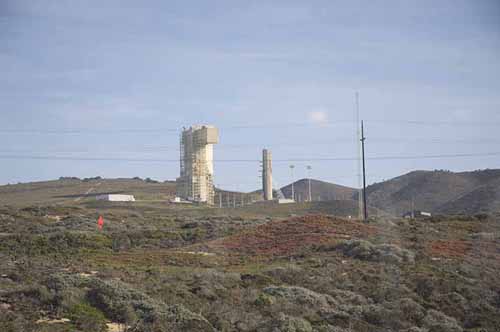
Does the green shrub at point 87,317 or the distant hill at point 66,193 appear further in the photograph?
the distant hill at point 66,193

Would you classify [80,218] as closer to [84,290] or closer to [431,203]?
[84,290]

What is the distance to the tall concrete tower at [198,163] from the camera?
100062 mm

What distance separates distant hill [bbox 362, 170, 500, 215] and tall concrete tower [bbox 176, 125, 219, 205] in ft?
75.2

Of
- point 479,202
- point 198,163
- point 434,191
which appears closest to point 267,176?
point 198,163

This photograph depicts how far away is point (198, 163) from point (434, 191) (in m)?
35.1

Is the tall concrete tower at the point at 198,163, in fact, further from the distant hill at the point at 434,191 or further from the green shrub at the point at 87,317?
the green shrub at the point at 87,317

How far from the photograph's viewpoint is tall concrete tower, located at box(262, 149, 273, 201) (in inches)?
4114

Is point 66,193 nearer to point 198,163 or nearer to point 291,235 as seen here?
point 198,163

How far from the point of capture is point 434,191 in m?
111

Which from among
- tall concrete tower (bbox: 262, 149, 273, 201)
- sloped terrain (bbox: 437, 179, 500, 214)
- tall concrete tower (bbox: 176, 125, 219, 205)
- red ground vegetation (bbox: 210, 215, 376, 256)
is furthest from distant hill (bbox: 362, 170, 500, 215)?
red ground vegetation (bbox: 210, 215, 376, 256)

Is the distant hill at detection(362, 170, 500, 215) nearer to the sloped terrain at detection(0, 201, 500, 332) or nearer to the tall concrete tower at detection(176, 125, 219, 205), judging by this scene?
the tall concrete tower at detection(176, 125, 219, 205)

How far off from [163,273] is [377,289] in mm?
7918

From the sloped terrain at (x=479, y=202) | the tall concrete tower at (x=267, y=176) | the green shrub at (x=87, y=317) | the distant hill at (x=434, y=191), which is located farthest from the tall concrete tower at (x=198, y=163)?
the green shrub at (x=87, y=317)

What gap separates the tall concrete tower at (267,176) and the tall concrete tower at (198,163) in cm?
724
